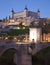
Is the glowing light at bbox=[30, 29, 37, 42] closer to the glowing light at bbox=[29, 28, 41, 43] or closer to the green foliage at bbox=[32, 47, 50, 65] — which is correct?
the glowing light at bbox=[29, 28, 41, 43]

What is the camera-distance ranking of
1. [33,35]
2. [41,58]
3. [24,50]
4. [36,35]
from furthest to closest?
[41,58] → [33,35] → [36,35] → [24,50]

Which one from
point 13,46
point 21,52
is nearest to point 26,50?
point 21,52

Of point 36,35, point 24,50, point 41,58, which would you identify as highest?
point 36,35

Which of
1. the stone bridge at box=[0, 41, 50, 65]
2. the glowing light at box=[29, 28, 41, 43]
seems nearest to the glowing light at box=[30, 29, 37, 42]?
the glowing light at box=[29, 28, 41, 43]

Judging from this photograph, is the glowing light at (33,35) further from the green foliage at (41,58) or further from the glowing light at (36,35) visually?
the green foliage at (41,58)

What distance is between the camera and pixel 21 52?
1861cm

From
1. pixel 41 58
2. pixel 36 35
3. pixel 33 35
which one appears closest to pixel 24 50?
pixel 36 35

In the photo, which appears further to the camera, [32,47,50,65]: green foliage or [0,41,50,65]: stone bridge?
[32,47,50,65]: green foliage

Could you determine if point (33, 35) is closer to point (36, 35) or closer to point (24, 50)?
point (36, 35)

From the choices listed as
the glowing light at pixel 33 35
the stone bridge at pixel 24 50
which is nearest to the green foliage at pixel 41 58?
the stone bridge at pixel 24 50

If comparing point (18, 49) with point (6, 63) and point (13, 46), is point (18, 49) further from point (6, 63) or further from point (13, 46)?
point (6, 63)

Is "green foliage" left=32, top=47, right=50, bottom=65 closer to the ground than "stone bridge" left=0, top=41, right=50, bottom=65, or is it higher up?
closer to the ground

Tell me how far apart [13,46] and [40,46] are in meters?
3.34

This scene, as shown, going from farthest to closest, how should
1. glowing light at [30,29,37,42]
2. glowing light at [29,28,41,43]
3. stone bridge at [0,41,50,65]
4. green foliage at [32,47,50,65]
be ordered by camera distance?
green foliage at [32,47,50,65], glowing light at [30,29,37,42], glowing light at [29,28,41,43], stone bridge at [0,41,50,65]
